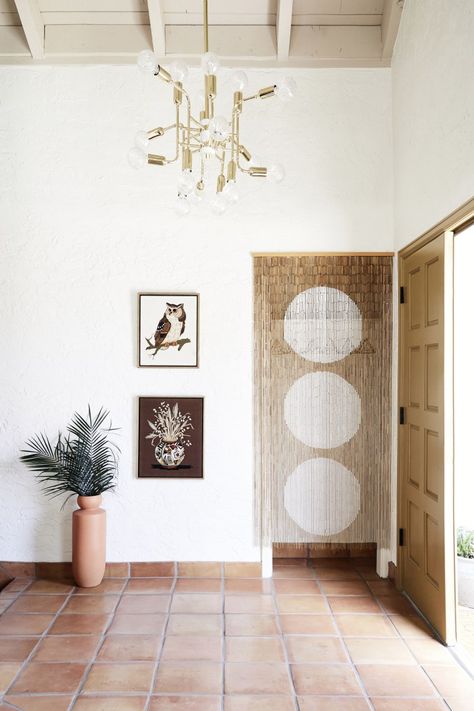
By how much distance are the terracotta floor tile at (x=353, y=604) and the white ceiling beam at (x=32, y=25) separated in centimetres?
419

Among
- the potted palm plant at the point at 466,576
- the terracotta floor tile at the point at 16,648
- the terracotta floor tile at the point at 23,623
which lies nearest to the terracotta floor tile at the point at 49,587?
the terracotta floor tile at the point at 23,623

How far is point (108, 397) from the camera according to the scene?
168 inches

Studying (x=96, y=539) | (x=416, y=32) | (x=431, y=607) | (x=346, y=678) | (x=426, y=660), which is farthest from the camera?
(x=96, y=539)

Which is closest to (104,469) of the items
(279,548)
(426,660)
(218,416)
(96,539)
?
(96,539)

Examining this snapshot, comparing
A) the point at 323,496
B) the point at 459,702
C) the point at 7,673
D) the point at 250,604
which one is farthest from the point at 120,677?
the point at 323,496

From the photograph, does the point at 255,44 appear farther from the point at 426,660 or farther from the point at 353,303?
the point at 426,660

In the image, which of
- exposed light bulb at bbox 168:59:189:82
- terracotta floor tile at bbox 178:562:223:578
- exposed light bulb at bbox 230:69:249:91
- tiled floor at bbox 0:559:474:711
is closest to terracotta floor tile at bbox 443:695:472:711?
tiled floor at bbox 0:559:474:711

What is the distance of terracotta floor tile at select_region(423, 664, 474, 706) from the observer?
109 inches

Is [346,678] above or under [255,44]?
under

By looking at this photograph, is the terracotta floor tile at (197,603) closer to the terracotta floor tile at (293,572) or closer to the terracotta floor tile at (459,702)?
the terracotta floor tile at (293,572)

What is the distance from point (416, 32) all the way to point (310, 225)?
1345 mm

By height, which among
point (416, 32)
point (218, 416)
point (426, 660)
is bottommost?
point (426, 660)

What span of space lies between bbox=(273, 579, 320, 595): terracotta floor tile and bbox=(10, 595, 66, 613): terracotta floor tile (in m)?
1.41

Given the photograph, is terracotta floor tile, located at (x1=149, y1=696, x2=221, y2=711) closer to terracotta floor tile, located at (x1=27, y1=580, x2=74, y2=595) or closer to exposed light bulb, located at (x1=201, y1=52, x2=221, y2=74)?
terracotta floor tile, located at (x1=27, y1=580, x2=74, y2=595)
